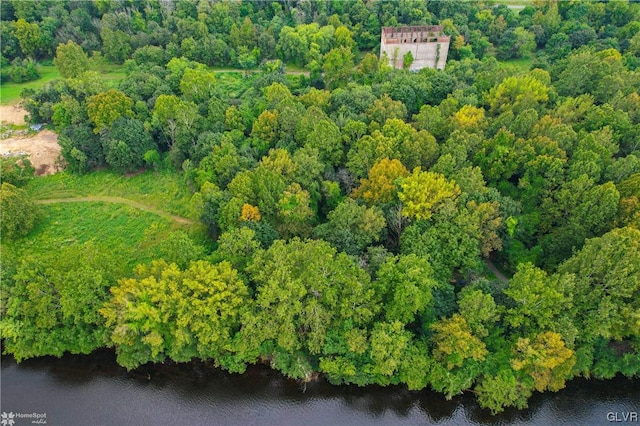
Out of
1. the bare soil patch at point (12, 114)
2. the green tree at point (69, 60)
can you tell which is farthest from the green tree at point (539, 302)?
the bare soil patch at point (12, 114)

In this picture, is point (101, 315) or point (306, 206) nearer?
point (101, 315)

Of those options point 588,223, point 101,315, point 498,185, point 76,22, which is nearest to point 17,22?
point 76,22

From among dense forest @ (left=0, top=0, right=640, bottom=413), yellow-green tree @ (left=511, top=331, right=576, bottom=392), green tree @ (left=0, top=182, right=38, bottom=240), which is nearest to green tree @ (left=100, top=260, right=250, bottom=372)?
dense forest @ (left=0, top=0, right=640, bottom=413)

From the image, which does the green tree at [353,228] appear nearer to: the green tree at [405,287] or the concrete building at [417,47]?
the green tree at [405,287]

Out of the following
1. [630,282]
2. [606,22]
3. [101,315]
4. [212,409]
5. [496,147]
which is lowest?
[212,409]

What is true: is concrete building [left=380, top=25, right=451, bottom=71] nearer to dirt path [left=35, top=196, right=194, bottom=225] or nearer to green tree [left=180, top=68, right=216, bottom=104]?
green tree [left=180, top=68, right=216, bottom=104]

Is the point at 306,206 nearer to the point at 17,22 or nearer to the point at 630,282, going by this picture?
the point at 630,282
